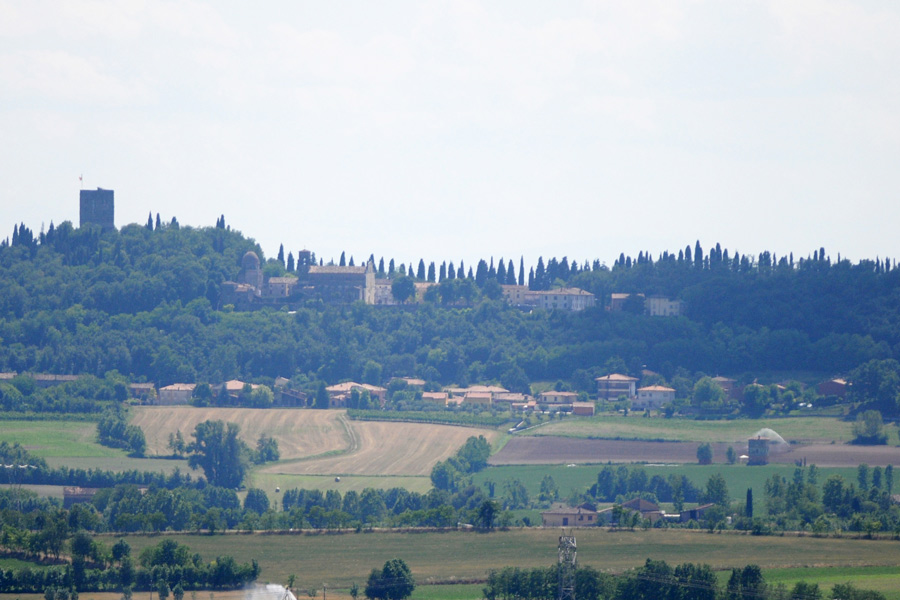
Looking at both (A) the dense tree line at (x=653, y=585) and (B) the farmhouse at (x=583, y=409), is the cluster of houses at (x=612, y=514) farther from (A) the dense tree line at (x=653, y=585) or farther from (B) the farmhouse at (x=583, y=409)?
(B) the farmhouse at (x=583, y=409)

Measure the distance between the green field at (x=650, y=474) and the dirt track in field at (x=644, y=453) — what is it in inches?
74.3

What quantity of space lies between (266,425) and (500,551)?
60873 mm

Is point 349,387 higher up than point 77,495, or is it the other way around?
point 349,387

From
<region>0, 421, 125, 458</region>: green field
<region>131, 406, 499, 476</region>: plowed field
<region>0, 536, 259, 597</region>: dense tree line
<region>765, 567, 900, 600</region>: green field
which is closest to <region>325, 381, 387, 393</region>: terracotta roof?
<region>131, 406, 499, 476</region>: plowed field

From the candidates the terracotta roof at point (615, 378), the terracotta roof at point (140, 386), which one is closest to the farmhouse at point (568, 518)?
the terracotta roof at point (615, 378)

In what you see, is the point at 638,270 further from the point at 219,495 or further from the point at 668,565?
the point at 668,565

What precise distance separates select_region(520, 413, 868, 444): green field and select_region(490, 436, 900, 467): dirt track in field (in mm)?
2429

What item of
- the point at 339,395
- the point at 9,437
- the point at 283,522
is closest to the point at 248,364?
the point at 339,395

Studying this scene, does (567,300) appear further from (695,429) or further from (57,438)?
(57,438)

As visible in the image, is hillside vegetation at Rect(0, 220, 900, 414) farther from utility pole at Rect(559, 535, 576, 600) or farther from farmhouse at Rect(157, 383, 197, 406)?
utility pole at Rect(559, 535, 576, 600)

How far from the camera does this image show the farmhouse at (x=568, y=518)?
344 feet

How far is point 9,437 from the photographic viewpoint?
5413 inches

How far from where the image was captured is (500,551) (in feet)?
292

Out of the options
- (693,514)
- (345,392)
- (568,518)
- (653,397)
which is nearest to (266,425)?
(345,392)
